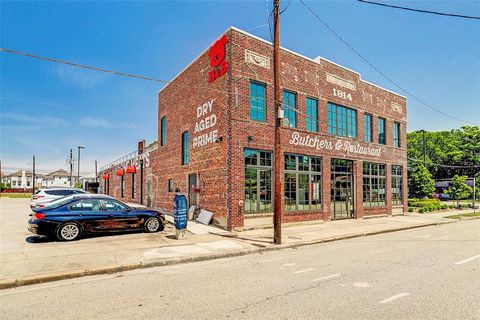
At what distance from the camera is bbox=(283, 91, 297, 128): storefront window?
16.1 meters

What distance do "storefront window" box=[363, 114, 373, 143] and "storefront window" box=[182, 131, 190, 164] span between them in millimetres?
11744

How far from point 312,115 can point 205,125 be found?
6.08 metres

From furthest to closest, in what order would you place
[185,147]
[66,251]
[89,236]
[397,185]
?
1. [397,185]
2. [185,147]
3. [89,236]
4. [66,251]

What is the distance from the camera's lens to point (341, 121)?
19172 mm

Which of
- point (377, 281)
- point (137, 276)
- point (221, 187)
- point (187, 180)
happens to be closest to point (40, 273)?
point (137, 276)

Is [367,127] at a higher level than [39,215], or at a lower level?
higher

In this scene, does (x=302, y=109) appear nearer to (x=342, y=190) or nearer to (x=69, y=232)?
(x=342, y=190)

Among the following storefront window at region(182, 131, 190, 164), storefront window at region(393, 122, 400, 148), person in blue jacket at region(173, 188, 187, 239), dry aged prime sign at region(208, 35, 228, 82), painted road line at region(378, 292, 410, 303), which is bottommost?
painted road line at region(378, 292, 410, 303)

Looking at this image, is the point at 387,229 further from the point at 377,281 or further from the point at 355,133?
the point at 377,281

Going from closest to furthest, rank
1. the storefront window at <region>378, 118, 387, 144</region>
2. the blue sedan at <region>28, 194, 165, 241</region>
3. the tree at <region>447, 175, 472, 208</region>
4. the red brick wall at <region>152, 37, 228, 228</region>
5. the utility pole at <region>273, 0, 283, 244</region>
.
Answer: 1. the blue sedan at <region>28, 194, 165, 241</region>
2. the utility pole at <region>273, 0, 283, 244</region>
3. the red brick wall at <region>152, 37, 228, 228</region>
4. the storefront window at <region>378, 118, 387, 144</region>
5. the tree at <region>447, 175, 472, 208</region>

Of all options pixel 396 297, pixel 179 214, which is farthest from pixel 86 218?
pixel 396 297

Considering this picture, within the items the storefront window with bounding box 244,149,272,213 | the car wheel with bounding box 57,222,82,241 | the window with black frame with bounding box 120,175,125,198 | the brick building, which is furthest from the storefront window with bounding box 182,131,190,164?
the window with black frame with bounding box 120,175,125,198

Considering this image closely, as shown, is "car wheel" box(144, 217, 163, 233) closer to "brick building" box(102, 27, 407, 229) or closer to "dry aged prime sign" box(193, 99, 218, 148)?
"brick building" box(102, 27, 407, 229)

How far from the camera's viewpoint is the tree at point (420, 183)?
34719 millimetres
